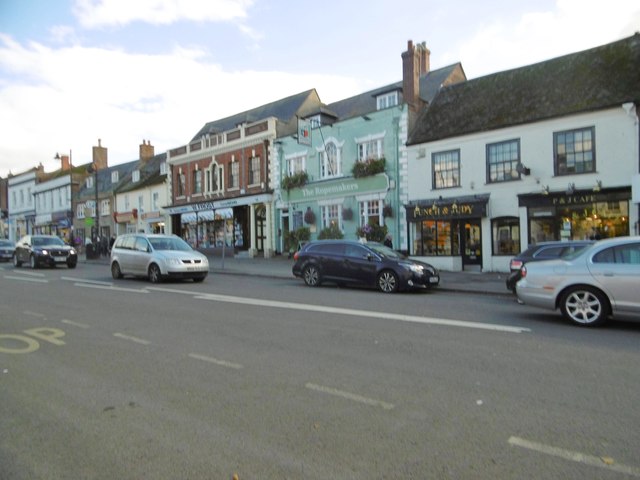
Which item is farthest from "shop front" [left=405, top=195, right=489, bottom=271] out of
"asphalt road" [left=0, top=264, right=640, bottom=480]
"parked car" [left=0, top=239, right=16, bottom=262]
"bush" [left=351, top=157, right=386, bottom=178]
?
"parked car" [left=0, top=239, right=16, bottom=262]

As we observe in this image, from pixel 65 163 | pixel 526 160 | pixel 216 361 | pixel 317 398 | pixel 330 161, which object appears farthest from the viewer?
pixel 65 163

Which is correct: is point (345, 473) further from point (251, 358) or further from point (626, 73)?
point (626, 73)

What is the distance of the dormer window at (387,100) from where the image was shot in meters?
25.3

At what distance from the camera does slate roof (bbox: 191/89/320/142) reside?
104 ft

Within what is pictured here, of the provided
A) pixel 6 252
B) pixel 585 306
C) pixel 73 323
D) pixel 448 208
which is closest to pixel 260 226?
pixel 448 208

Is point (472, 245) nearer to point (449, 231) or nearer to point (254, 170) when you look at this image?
point (449, 231)

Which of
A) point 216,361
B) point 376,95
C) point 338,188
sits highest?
point 376,95

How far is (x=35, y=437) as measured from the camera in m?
3.86

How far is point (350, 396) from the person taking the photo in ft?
15.5

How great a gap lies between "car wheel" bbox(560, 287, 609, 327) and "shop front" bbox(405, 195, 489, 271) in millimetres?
12080

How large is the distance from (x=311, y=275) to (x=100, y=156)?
151 ft

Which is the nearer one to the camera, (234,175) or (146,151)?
(234,175)

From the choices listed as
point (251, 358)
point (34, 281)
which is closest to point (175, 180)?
point (34, 281)

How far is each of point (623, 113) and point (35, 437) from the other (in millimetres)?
19557
